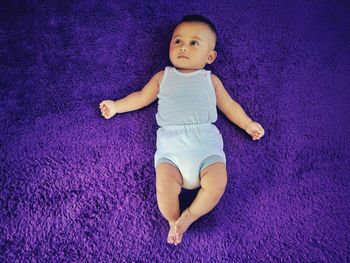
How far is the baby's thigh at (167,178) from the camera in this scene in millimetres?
1036

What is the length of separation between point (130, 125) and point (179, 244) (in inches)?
17.9

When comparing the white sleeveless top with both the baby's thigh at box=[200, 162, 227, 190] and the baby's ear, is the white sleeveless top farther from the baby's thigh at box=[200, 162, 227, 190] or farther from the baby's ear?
the baby's thigh at box=[200, 162, 227, 190]

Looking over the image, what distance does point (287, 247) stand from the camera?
1090mm

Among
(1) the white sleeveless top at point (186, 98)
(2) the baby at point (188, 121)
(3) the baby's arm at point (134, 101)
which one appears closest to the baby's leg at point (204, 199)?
(2) the baby at point (188, 121)

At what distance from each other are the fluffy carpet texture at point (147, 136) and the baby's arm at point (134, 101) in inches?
1.3

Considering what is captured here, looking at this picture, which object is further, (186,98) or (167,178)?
(186,98)

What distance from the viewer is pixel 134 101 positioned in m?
1.22

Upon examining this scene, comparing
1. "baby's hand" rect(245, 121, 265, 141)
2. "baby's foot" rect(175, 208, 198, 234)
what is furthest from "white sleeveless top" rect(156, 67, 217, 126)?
"baby's foot" rect(175, 208, 198, 234)

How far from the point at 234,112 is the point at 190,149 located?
26cm

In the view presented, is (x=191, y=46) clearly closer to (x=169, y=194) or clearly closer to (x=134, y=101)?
(x=134, y=101)

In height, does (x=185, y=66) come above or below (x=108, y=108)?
above

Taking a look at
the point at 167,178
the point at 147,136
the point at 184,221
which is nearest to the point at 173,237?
the point at 184,221

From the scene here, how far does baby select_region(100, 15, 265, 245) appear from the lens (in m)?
1.04

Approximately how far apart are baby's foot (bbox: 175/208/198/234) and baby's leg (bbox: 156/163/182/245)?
2 centimetres
